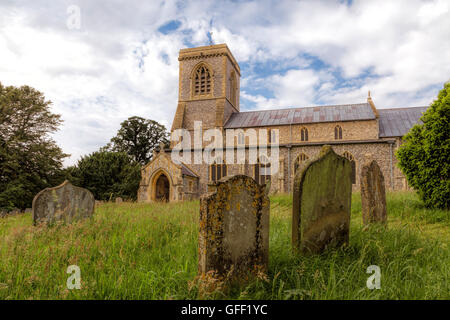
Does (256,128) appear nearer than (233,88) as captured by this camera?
Yes

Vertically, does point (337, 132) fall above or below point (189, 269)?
above

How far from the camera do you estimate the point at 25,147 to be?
68.4 ft

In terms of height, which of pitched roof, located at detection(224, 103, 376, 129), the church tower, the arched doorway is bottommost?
the arched doorway

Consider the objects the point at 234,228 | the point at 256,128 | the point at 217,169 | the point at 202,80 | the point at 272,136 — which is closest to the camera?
the point at 234,228

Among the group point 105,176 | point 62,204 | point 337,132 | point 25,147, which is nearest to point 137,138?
point 105,176

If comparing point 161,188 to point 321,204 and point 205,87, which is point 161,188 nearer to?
point 205,87

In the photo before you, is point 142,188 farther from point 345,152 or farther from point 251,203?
point 251,203

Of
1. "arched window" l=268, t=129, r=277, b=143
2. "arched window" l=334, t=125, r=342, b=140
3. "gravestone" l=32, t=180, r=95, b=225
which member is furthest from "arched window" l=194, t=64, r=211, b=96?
"gravestone" l=32, t=180, r=95, b=225

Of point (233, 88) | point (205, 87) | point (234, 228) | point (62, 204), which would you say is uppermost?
point (233, 88)

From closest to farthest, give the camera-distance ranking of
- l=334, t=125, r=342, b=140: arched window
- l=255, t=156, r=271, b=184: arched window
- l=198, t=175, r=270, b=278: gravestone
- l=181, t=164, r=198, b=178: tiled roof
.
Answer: l=198, t=175, r=270, b=278: gravestone → l=181, t=164, r=198, b=178: tiled roof → l=255, t=156, r=271, b=184: arched window → l=334, t=125, r=342, b=140: arched window

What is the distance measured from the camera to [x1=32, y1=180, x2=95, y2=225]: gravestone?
5559 mm

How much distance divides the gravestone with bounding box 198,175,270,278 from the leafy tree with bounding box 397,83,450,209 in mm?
6107

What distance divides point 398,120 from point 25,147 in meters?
29.1

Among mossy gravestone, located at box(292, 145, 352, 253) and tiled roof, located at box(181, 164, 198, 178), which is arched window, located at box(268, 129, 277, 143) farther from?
mossy gravestone, located at box(292, 145, 352, 253)
